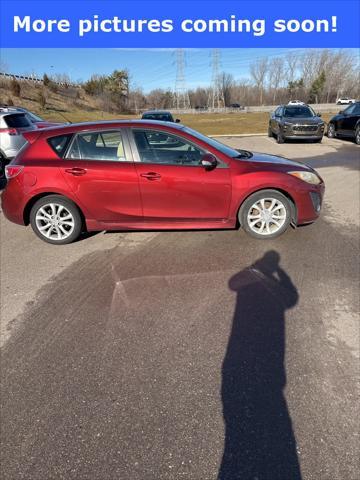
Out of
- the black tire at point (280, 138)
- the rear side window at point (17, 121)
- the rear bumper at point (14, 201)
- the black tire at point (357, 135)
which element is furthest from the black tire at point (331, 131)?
the rear bumper at point (14, 201)

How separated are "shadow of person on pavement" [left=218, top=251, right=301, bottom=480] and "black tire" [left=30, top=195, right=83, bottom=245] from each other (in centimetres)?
237

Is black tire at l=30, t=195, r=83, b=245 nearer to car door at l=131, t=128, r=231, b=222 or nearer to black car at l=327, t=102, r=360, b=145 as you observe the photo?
car door at l=131, t=128, r=231, b=222

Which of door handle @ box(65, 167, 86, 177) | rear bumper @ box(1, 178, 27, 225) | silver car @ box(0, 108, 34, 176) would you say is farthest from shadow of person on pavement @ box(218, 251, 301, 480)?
silver car @ box(0, 108, 34, 176)

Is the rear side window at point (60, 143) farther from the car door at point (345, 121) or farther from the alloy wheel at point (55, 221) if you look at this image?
the car door at point (345, 121)

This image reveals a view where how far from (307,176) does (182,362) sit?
130 inches

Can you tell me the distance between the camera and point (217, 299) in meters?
3.33

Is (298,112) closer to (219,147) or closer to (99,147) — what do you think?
(219,147)

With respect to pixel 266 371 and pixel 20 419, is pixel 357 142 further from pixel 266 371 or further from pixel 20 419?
pixel 20 419

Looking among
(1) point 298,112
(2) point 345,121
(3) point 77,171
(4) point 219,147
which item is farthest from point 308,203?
(2) point 345,121

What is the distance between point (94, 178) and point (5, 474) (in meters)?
3.27

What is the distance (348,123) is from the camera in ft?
47.3

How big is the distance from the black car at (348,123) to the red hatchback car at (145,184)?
37.7 feet

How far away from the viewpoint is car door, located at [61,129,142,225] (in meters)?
4.33

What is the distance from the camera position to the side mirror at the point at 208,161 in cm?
424
